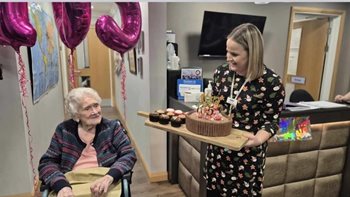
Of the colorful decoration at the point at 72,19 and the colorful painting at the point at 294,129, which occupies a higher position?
the colorful decoration at the point at 72,19

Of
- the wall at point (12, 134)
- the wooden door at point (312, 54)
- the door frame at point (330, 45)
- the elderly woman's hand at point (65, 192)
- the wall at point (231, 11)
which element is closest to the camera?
the elderly woman's hand at point (65, 192)

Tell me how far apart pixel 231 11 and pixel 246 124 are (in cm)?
222

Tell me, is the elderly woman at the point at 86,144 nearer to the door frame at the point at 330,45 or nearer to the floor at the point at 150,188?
the floor at the point at 150,188

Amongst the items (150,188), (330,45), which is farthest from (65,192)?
(330,45)

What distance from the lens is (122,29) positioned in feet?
4.39

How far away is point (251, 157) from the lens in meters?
1.25

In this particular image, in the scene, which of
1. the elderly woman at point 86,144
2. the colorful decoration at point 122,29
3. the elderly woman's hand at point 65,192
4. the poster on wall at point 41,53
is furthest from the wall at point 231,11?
the elderly woman's hand at point 65,192

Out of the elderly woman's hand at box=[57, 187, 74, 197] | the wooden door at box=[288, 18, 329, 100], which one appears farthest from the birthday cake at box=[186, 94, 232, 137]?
the wooden door at box=[288, 18, 329, 100]

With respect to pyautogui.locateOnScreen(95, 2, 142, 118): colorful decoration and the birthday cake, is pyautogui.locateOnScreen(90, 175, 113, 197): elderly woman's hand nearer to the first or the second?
the birthday cake

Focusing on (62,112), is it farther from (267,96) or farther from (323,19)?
(323,19)

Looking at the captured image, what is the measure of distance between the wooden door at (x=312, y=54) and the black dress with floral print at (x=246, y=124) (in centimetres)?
311

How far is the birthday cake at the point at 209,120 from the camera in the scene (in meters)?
1.17

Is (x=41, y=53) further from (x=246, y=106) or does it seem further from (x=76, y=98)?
(x=246, y=106)

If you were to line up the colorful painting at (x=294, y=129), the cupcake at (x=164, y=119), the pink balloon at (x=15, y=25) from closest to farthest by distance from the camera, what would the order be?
1. the pink balloon at (x=15, y=25)
2. the cupcake at (x=164, y=119)
3. the colorful painting at (x=294, y=129)
